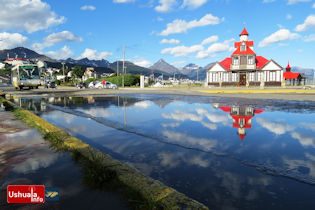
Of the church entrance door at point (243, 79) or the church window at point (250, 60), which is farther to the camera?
the church entrance door at point (243, 79)

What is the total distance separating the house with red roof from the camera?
46062 mm

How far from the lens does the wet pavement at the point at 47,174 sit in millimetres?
2424

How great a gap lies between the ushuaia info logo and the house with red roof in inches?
1852

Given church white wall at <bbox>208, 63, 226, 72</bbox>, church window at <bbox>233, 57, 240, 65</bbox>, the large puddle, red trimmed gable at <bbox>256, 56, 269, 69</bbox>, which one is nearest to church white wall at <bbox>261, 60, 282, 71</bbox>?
red trimmed gable at <bbox>256, 56, 269, 69</bbox>

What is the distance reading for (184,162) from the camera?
12.3 feet

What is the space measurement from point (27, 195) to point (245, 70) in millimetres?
50236

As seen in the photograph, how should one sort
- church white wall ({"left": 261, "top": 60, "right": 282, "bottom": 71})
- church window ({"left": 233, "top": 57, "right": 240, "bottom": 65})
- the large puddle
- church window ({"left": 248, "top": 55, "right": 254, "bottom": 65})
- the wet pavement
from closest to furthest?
the wet pavement → the large puddle → church white wall ({"left": 261, "top": 60, "right": 282, "bottom": 71}) → church window ({"left": 248, "top": 55, "right": 254, "bottom": 65}) → church window ({"left": 233, "top": 57, "right": 240, "bottom": 65})

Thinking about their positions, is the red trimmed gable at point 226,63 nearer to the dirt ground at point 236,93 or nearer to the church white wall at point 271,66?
the church white wall at point 271,66

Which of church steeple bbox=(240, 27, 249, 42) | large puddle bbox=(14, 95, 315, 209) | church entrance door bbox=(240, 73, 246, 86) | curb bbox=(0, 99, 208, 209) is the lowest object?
large puddle bbox=(14, 95, 315, 209)

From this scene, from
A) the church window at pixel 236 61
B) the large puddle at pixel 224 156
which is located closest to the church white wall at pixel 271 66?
the church window at pixel 236 61

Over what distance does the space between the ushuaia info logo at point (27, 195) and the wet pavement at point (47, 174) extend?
6 centimetres

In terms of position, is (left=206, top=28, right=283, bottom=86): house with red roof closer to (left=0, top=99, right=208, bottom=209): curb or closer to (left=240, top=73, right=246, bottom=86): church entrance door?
(left=240, top=73, right=246, bottom=86): church entrance door

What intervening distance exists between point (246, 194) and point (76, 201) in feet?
6.74

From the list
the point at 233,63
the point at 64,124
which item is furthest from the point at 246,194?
the point at 233,63
